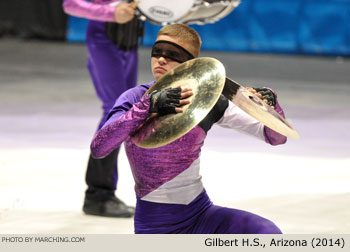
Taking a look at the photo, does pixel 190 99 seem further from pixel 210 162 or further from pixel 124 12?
pixel 210 162

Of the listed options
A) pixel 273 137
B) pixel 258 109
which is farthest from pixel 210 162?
pixel 258 109

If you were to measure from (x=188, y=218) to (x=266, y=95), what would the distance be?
1.66ft

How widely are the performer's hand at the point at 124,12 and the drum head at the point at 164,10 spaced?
0.13 ft

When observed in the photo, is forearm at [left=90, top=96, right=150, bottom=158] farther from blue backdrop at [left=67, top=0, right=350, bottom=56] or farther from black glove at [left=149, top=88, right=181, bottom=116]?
blue backdrop at [left=67, top=0, right=350, bottom=56]

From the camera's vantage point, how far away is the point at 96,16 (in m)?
4.21

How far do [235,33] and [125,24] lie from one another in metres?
8.84

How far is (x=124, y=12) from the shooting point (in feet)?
13.5

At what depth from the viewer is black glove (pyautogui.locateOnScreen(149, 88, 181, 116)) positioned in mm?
2494

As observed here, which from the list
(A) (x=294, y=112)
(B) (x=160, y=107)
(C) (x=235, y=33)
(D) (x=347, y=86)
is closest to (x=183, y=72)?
(B) (x=160, y=107)

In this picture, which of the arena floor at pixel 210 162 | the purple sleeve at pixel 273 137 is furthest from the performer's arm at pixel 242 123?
the arena floor at pixel 210 162

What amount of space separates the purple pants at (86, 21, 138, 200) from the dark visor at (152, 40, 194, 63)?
4.87 ft

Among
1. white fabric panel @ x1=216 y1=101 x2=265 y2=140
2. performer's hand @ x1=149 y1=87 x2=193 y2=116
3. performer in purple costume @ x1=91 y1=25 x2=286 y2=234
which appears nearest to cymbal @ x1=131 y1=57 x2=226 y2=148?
performer's hand @ x1=149 y1=87 x2=193 y2=116

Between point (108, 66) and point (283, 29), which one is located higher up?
point (108, 66)

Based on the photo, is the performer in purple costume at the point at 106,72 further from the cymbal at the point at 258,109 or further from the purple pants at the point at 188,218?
the cymbal at the point at 258,109
